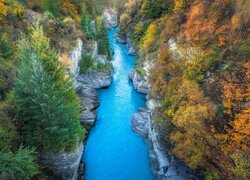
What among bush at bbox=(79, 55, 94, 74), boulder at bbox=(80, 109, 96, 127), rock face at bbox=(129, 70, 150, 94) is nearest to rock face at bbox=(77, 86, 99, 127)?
boulder at bbox=(80, 109, 96, 127)

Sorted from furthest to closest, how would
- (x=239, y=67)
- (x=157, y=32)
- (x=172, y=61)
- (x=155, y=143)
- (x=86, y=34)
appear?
(x=86, y=34)
(x=157, y=32)
(x=172, y=61)
(x=155, y=143)
(x=239, y=67)

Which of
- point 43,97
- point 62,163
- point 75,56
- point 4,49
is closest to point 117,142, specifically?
point 62,163

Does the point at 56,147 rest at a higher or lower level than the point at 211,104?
lower

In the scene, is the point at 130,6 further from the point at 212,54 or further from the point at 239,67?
the point at 239,67

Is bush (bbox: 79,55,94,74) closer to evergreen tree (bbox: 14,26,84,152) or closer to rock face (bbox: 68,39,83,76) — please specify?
rock face (bbox: 68,39,83,76)

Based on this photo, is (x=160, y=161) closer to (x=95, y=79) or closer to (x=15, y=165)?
(x=15, y=165)

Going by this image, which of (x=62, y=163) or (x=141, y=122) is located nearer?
(x=62, y=163)

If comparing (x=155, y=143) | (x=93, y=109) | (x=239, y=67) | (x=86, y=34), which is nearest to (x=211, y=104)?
(x=239, y=67)
